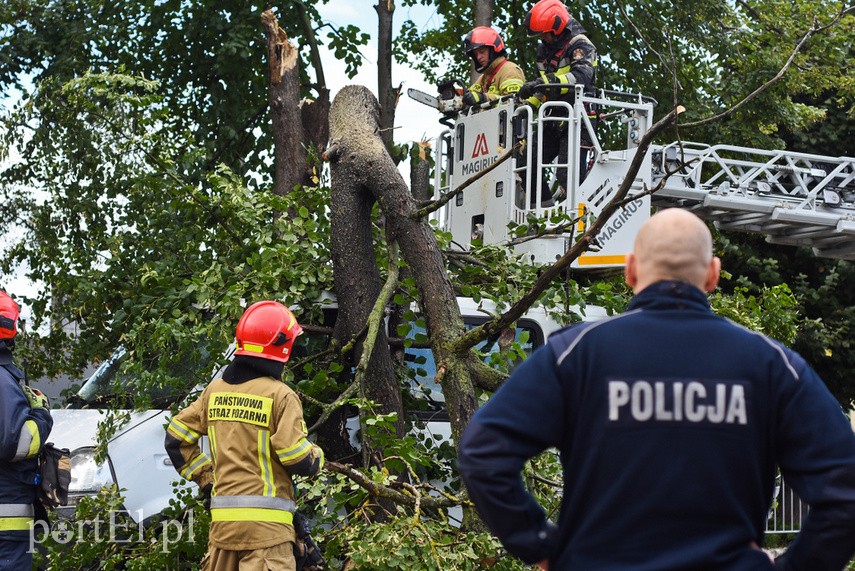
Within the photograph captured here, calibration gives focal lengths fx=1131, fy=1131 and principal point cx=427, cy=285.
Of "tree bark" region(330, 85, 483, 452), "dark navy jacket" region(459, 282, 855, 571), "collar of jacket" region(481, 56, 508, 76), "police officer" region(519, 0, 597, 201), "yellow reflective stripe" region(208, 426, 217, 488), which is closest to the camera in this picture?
"dark navy jacket" region(459, 282, 855, 571)

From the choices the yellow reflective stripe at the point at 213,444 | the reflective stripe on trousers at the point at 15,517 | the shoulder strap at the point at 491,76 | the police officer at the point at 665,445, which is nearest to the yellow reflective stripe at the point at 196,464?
the yellow reflective stripe at the point at 213,444

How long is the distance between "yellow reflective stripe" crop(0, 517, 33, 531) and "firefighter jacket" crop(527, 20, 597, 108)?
4.88 meters

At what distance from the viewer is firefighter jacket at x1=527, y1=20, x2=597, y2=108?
8438mm

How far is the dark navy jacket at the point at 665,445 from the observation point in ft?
7.64

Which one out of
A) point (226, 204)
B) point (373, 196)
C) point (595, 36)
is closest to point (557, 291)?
point (373, 196)

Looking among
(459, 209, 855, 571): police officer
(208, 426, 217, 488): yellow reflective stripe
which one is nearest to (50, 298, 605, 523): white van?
(208, 426, 217, 488): yellow reflective stripe

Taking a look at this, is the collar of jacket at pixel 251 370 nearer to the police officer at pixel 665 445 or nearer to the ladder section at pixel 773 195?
the police officer at pixel 665 445

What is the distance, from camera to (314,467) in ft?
14.4

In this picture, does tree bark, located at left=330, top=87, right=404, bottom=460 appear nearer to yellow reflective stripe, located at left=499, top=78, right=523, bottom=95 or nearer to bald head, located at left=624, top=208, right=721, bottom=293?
yellow reflective stripe, located at left=499, top=78, right=523, bottom=95

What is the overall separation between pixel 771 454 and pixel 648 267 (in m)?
0.48

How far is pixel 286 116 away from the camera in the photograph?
30.9 ft

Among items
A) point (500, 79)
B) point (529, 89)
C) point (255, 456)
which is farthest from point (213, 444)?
point (500, 79)

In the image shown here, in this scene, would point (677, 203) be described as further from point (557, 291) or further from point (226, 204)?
point (226, 204)

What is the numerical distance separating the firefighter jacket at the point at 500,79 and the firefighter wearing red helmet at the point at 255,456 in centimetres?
484
